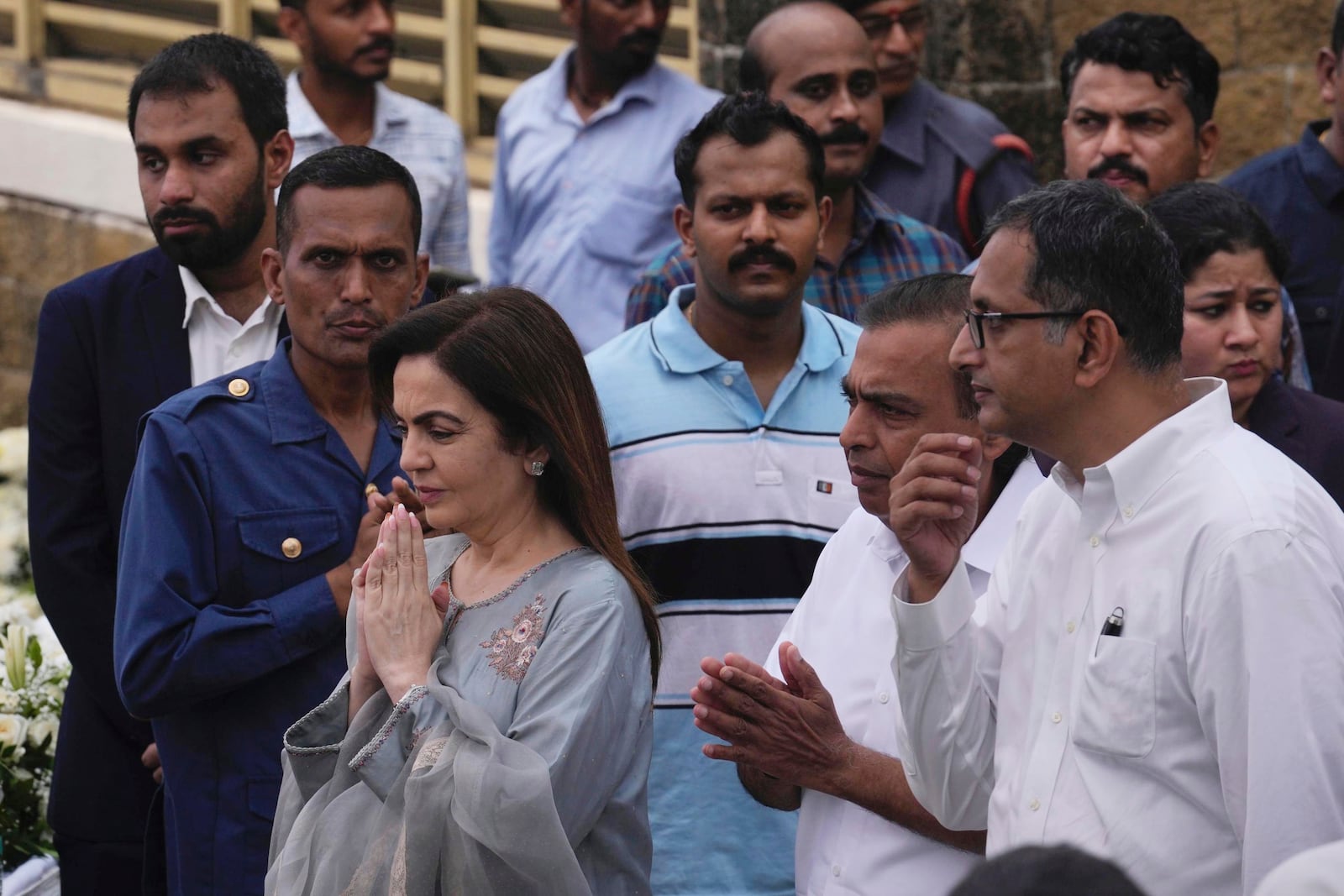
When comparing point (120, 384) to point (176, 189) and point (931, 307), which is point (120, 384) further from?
point (931, 307)

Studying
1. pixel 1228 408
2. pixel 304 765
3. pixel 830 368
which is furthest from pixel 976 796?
pixel 830 368

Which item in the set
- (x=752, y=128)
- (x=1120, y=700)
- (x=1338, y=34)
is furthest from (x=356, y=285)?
(x=1338, y=34)

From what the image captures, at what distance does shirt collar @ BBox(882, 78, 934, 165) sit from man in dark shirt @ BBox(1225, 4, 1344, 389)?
96 centimetres

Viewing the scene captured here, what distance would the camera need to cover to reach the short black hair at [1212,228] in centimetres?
403

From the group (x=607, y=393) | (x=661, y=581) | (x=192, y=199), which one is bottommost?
(x=661, y=581)

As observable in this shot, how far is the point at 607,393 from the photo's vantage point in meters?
4.12

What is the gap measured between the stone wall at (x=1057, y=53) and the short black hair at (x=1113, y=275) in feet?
12.6

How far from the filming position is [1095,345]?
107 inches

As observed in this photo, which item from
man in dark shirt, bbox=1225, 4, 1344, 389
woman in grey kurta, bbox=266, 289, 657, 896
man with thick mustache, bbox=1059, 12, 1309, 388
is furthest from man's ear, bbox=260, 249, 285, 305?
man in dark shirt, bbox=1225, 4, 1344, 389

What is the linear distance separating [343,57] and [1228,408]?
3739 millimetres

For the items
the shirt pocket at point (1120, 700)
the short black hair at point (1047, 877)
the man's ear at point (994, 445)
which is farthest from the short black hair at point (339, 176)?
the short black hair at point (1047, 877)

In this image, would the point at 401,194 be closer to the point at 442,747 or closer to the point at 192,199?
the point at 192,199

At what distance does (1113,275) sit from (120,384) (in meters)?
2.33

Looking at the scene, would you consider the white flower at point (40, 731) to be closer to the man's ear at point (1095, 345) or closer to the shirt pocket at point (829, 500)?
the shirt pocket at point (829, 500)
